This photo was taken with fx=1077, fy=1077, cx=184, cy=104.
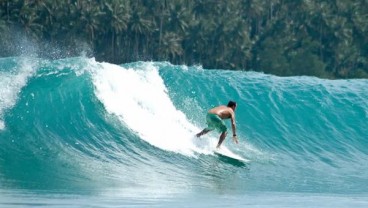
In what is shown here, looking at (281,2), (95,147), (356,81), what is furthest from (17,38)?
(95,147)

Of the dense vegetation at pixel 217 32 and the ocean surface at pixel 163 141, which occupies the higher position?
the dense vegetation at pixel 217 32

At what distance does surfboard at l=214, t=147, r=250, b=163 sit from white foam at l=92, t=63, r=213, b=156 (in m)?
0.18

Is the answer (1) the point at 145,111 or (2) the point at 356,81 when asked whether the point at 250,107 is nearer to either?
(1) the point at 145,111

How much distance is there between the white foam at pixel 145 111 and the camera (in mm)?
19094

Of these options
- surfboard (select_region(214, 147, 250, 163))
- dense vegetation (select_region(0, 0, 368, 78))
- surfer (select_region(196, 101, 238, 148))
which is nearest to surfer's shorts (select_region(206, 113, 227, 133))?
surfer (select_region(196, 101, 238, 148))

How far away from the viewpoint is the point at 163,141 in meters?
19.2

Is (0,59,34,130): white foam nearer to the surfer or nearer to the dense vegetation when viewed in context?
the surfer

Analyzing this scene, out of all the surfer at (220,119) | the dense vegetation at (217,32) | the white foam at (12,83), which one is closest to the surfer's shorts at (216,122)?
the surfer at (220,119)

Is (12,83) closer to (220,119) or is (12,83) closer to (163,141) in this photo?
(163,141)

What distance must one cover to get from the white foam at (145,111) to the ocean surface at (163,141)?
0.08ft

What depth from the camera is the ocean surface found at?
1521cm

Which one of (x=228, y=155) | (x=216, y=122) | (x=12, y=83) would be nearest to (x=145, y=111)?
(x=228, y=155)

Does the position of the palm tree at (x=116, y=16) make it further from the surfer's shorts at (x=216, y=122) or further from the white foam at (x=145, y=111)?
the surfer's shorts at (x=216, y=122)

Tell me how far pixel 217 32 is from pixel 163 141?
52170 mm
